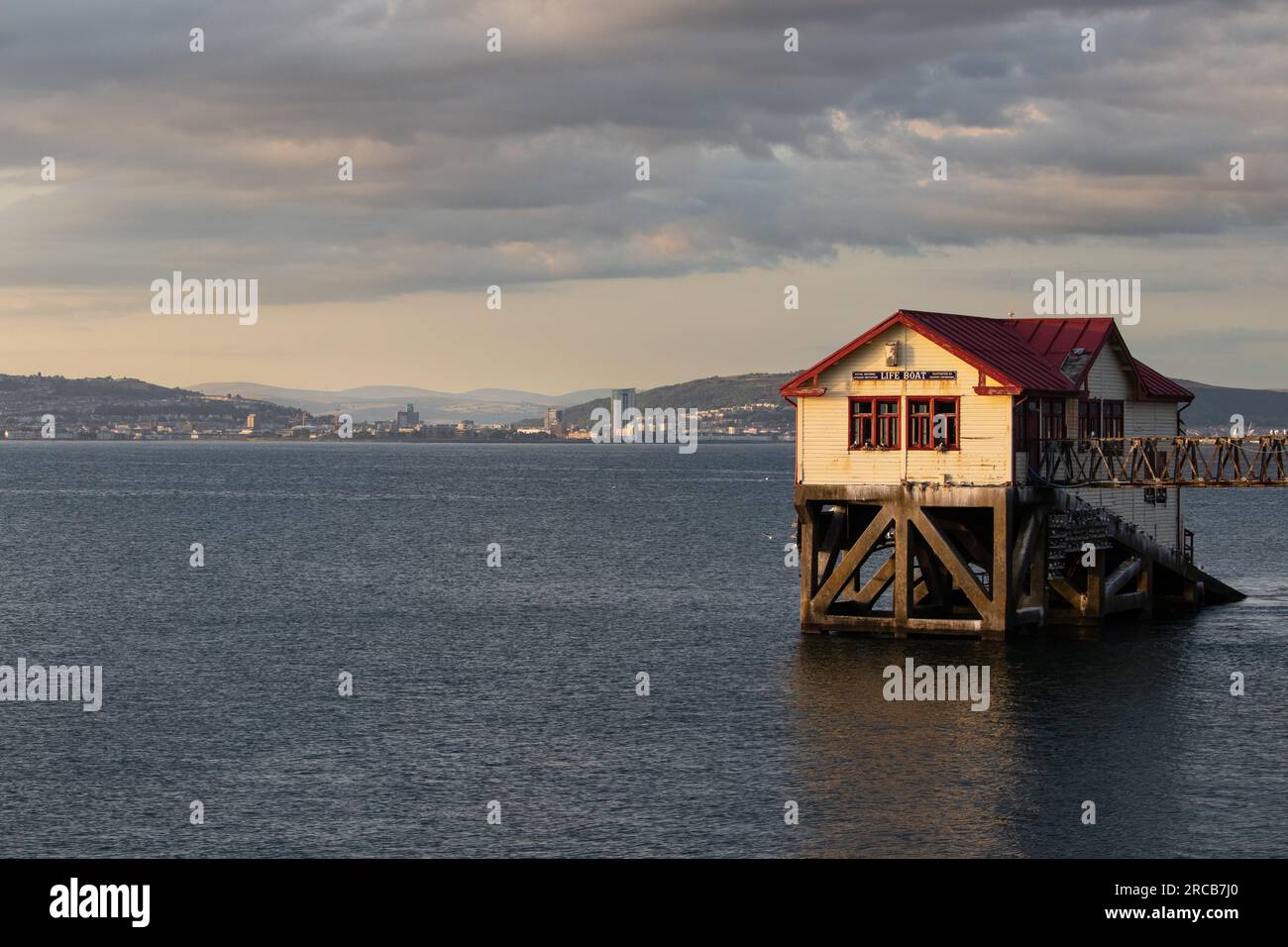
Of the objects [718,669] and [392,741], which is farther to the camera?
[718,669]

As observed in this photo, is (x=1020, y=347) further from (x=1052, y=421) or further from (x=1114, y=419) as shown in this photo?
(x=1114, y=419)

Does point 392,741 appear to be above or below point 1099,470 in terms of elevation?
below

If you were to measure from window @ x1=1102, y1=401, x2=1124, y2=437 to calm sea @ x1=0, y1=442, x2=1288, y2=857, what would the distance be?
6.76 m

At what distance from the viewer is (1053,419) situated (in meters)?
52.2

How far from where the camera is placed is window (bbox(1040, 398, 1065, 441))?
51.5 m

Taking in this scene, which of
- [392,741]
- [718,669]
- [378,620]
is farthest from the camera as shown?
[378,620]

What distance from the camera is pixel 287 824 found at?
3131cm

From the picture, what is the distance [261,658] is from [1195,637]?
29030 millimetres

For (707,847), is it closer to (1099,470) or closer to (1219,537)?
(1099,470)
